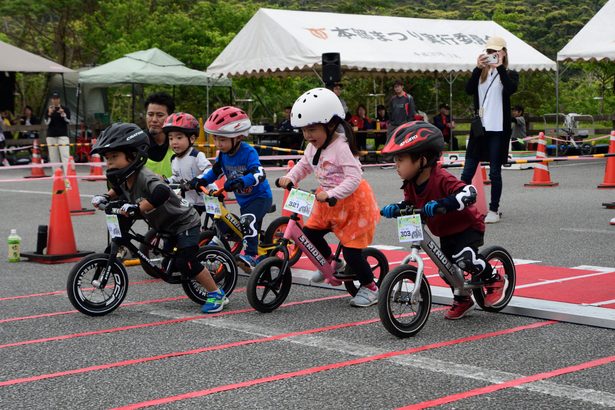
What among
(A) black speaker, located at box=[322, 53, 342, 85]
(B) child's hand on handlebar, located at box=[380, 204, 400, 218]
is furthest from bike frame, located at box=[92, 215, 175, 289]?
(A) black speaker, located at box=[322, 53, 342, 85]

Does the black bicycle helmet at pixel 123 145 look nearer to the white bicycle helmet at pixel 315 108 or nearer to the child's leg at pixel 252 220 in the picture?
the white bicycle helmet at pixel 315 108

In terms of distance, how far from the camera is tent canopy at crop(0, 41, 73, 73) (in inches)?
1102

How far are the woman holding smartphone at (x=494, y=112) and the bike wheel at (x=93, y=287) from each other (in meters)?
5.95

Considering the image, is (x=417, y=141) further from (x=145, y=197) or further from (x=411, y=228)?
(x=145, y=197)

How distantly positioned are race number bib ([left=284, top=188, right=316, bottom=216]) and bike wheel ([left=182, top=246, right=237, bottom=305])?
0.78m

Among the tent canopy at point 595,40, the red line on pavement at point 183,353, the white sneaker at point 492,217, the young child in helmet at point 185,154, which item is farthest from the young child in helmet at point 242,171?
the tent canopy at point 595,40

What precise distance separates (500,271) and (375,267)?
3.66ft

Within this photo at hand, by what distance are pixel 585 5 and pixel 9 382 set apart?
74122mm

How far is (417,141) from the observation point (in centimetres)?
633

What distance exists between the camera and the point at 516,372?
17.3ft

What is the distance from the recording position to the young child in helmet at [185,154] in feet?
29.4

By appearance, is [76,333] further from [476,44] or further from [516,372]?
[476,44]

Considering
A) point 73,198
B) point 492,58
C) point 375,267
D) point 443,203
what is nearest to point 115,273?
point 375,267

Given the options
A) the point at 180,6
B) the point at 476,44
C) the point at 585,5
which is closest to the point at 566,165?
the point at 476,44
